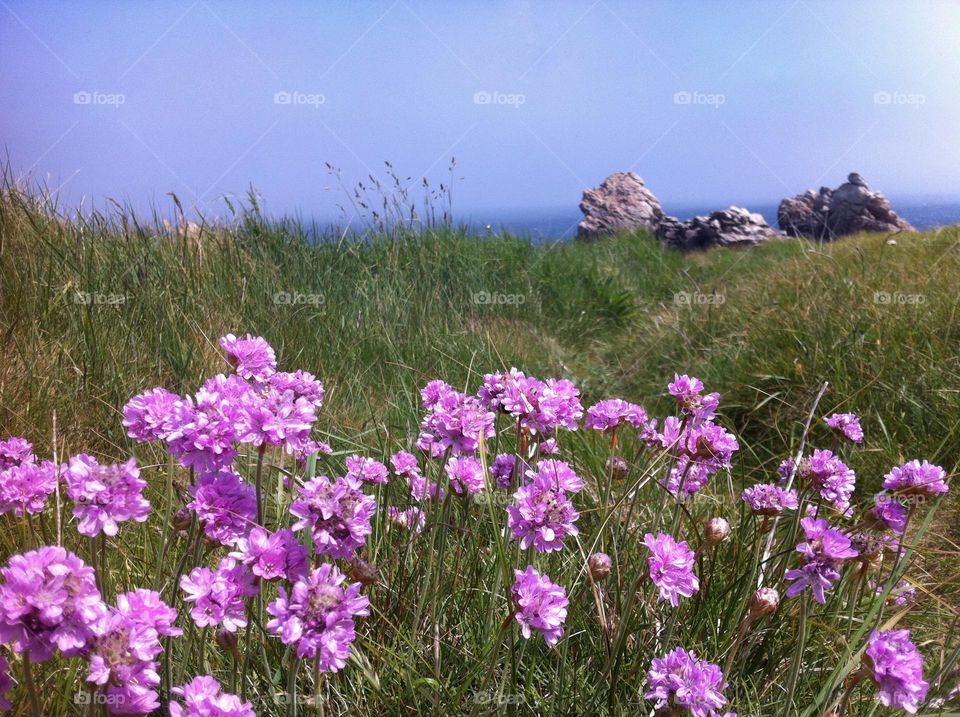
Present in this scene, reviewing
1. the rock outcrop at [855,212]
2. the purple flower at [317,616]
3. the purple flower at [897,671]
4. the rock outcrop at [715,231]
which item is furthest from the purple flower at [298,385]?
the rock outcrop at [855,212]

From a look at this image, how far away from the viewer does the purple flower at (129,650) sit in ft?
3.02

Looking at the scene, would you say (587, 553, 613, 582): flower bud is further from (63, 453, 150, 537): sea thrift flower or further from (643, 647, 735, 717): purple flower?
(63, 453, 150, 537): sea thrift flower

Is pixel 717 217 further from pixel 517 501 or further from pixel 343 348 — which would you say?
pixel 517 501

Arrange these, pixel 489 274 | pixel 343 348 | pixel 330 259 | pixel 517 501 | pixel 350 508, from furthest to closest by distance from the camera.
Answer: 1. pixel 489 274
2. pixel 330 259
3. pixel 343 348
4. pixel 517 501
5. pixel 350 508

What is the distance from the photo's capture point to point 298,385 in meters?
1.63

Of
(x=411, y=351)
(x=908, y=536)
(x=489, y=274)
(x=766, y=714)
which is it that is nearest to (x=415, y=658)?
(x=766, y=714)

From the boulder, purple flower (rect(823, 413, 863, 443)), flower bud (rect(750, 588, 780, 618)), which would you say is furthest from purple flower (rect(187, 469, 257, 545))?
the boulder

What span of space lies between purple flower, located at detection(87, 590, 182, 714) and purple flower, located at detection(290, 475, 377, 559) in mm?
225

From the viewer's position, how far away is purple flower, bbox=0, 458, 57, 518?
1.38 metres

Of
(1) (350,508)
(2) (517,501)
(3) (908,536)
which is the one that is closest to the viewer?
(1) (350,508)

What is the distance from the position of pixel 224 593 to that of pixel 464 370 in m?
2.76

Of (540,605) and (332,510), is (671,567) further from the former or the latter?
(332,510)

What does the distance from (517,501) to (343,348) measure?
3.17m

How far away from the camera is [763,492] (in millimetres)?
1699
